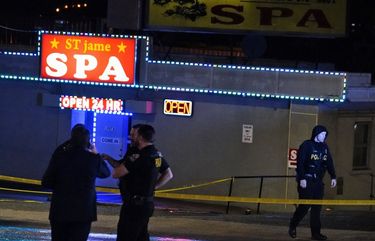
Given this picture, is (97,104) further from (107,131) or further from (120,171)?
(120,171)

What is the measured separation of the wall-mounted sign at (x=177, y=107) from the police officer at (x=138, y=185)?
10.1 m

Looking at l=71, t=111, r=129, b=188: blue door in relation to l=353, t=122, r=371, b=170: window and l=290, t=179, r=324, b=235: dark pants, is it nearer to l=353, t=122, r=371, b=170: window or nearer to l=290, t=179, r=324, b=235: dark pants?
l=353, t=122, r=371, b=170: window

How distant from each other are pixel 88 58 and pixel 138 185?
10.2 metres

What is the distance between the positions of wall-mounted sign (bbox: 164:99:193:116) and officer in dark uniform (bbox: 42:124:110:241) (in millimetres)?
10649

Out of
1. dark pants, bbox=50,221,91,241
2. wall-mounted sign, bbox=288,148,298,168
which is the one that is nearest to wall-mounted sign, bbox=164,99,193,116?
wall-mounted sign, bbox=288,148,298,168

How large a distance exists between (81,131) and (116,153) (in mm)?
12012

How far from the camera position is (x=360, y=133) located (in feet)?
59.3

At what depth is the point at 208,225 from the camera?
1153cm

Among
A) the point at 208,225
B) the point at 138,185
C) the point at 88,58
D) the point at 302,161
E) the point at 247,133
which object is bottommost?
the point at 208,225

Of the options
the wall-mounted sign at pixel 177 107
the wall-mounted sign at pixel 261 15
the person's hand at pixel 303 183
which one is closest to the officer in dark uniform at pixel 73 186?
the person's hand at pixel 303 183

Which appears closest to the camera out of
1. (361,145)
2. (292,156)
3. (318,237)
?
(318,237)

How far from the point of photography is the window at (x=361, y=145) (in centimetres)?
1791

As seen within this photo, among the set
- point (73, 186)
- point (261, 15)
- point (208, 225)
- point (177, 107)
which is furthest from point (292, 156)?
point (73, 186)

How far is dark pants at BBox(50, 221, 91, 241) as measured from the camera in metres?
6.45
